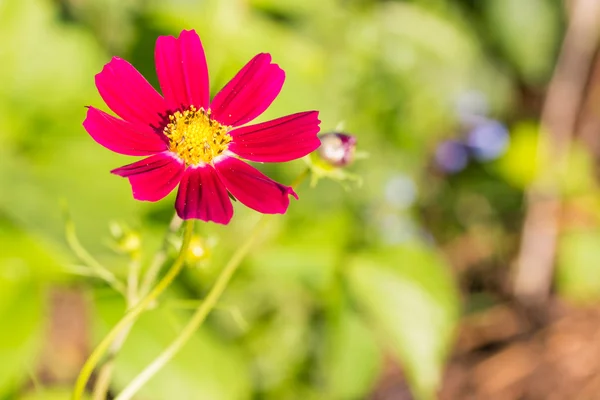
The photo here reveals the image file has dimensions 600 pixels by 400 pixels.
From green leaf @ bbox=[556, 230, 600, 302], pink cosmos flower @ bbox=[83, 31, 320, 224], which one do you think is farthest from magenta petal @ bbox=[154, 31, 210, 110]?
green leaf @ bbox=[556, 230, 600, 302]

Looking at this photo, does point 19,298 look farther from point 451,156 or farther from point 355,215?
point 451,156

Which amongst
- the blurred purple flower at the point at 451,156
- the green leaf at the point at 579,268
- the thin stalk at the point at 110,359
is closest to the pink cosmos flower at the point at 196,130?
the thin stalk at the point at 110,359

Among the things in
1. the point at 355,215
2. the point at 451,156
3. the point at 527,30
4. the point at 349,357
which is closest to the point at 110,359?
the point at 349,357

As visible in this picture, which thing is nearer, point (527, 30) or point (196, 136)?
point (196, 136)

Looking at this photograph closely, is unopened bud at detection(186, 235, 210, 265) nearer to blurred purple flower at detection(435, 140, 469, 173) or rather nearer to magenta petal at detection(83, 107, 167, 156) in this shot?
magenta petal at detection(83, 107, 167, 156)

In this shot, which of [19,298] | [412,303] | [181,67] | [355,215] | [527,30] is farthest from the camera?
[527,30]

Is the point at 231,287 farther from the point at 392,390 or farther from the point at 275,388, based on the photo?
the point at 392,390

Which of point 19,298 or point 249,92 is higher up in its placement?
point 19,298
